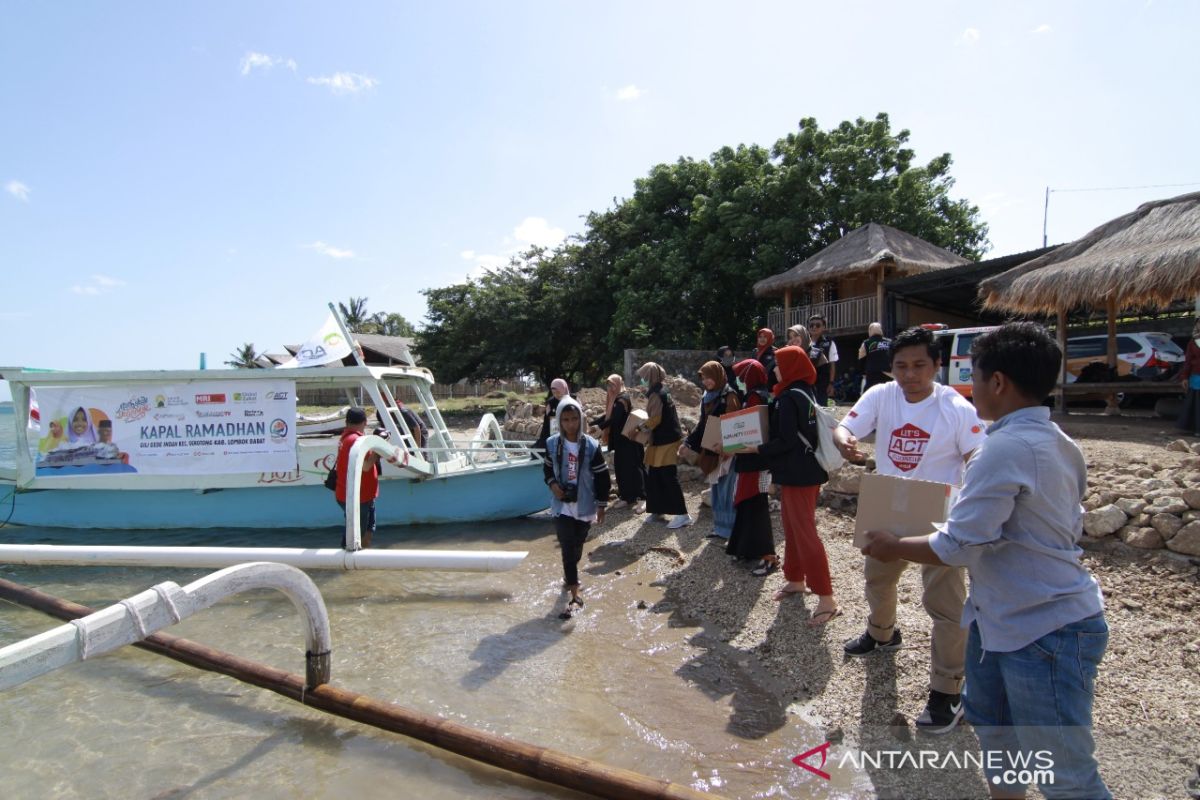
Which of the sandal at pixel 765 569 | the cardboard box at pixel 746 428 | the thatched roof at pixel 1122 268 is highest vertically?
the thatched roof at pixel 1122 268

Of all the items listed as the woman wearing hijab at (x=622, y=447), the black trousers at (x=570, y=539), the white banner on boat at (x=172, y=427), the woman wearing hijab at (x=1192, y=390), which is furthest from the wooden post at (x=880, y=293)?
the white banner on boat at (x=172, y=427)

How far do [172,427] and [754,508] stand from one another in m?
6.56

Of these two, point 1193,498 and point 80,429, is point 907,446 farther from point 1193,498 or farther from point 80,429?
point 80,429

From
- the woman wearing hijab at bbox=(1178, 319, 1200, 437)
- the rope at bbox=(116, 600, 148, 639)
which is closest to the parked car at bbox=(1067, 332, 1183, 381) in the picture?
the woman wearing hijab at bbox=(1178, 319, 1200, 437)

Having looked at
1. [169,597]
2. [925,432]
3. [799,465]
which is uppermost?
[925,432]

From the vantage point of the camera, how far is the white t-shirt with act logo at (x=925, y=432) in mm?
3016

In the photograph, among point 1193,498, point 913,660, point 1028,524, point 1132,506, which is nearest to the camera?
point 1028,524

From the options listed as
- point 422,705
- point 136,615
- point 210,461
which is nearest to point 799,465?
point 422,705

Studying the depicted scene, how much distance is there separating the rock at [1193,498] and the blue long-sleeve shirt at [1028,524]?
10.2 ft

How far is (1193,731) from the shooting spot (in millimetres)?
2713

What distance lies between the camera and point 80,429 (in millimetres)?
7652

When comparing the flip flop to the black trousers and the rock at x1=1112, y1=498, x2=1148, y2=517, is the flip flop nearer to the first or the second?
the black trousers

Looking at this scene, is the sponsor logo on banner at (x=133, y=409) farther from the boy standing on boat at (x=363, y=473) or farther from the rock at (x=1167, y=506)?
the rock at (x=1167, y=506)

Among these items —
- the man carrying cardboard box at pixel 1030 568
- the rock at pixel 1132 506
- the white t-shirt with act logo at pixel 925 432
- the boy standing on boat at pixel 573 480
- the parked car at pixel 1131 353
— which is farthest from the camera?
the parked car at pixel 1131 353
